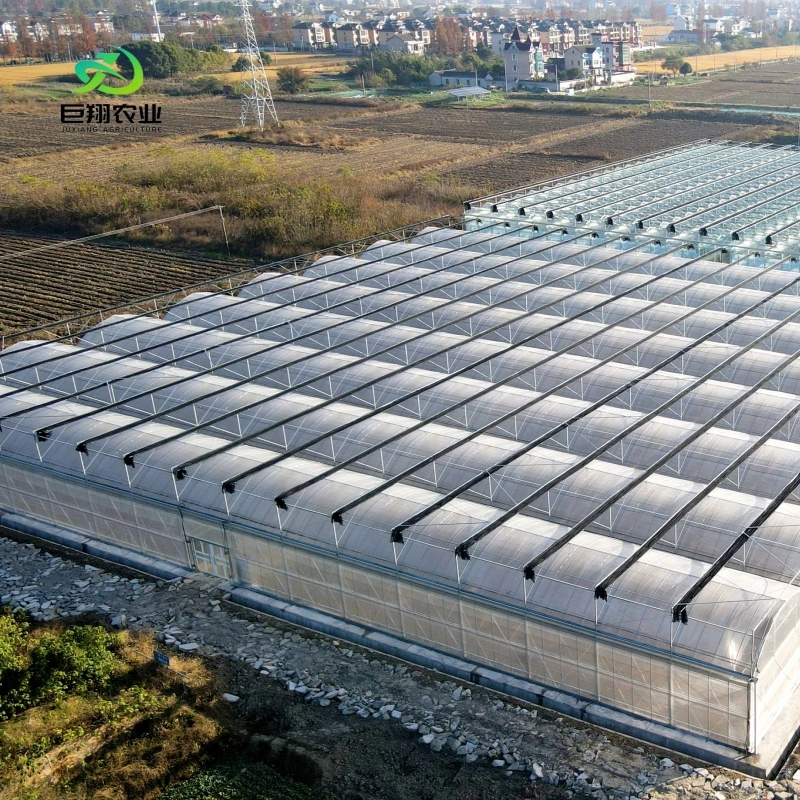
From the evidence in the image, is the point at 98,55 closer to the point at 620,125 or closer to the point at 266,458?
the point at 620,125

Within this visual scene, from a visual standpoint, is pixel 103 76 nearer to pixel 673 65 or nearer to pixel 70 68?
pixel 70 68

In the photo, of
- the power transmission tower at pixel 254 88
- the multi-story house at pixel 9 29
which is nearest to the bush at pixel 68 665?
the power transmission tower at pixel 254 88

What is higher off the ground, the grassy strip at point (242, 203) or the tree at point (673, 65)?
the tree at point (673, 65)

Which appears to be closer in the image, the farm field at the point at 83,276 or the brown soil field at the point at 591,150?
the farm field at the point at 83,276

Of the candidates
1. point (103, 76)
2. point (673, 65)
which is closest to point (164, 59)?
point (103, 76)

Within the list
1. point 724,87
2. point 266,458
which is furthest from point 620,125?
point 266,458

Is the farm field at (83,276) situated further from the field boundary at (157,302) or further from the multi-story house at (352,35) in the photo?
the multi-story house at (352,35)
